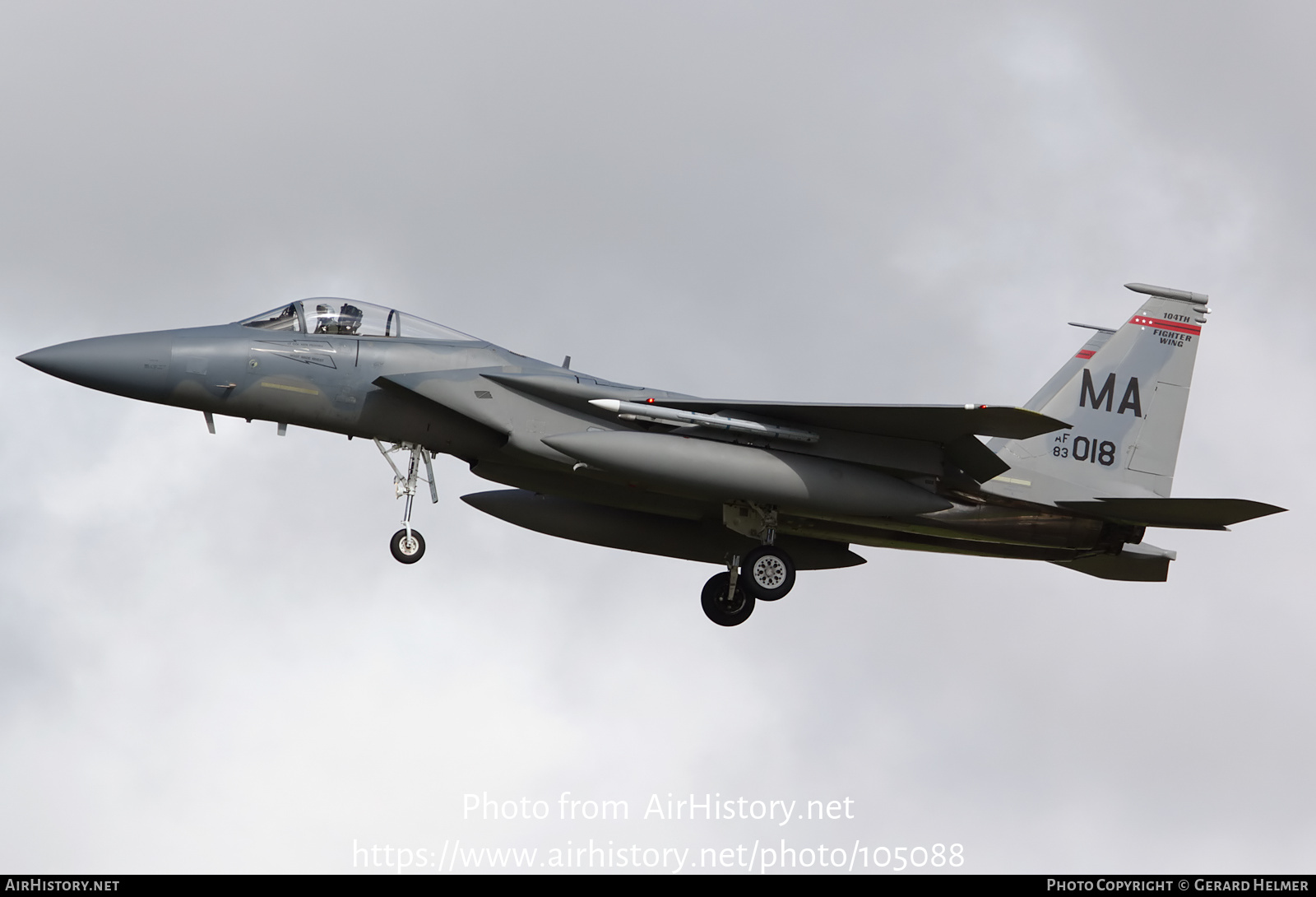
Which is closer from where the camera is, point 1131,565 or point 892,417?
point 892,417

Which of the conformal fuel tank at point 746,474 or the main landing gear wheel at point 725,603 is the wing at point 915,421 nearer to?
the conformal fuel tank at point 746,474

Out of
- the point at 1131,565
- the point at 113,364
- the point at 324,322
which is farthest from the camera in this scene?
the point at 1131,565

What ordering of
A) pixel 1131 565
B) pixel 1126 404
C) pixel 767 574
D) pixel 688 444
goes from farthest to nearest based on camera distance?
pixel 1126 404 → pixel 1131 565 → pixel 767 574 → pixel 688 444

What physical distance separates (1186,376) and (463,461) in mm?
9274

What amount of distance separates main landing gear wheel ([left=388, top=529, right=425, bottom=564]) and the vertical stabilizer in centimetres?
722

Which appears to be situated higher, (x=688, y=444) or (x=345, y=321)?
(x=345, y=321)

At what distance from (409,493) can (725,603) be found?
4.43m

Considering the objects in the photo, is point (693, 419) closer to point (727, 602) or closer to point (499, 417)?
point (499, 417)

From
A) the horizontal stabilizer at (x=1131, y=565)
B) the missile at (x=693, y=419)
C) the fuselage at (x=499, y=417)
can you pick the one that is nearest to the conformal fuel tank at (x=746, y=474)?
the fuselage at (x=499, y=417)

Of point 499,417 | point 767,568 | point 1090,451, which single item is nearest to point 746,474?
point 767,568

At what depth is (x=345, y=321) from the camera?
639 inches

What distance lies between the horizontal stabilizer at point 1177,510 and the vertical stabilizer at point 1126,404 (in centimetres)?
82

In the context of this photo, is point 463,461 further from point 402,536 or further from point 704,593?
point 704,593

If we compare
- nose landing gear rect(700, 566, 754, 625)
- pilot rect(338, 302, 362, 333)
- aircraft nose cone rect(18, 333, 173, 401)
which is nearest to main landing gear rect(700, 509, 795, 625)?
nose landing gear rect(700, 566, 754, 625)
